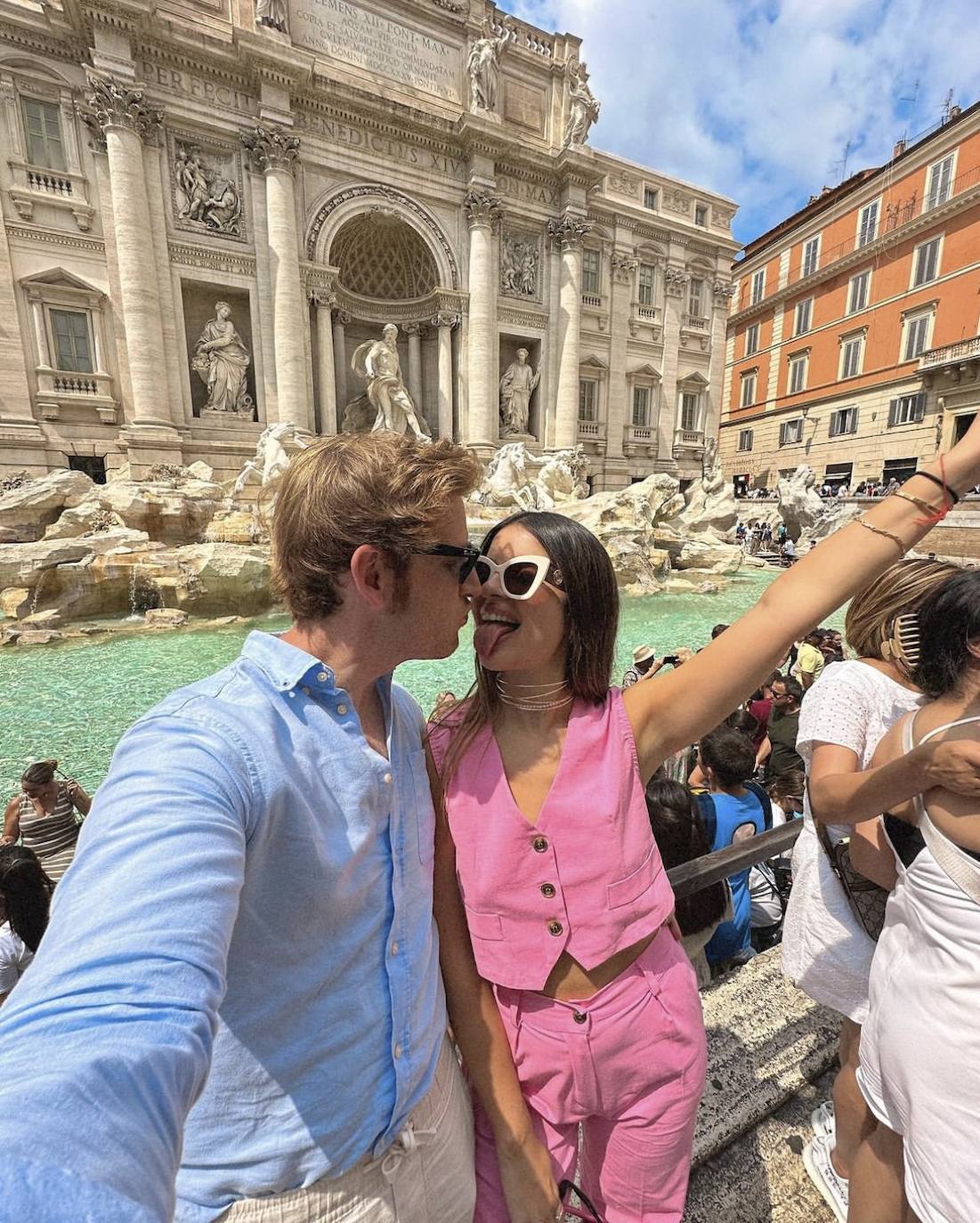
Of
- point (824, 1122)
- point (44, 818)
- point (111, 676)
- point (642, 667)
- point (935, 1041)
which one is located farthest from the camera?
point (111, 676)

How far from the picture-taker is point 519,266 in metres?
18.8

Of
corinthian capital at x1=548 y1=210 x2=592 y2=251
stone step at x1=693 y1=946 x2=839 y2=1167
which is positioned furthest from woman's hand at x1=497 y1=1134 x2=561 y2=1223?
corinthian capital at x1=548 y1=210 x2=592 y2=251

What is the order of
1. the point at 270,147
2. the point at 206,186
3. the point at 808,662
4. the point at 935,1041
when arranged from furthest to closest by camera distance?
the point at 206,186
the point at 270,147
the point at 808,662
the point at 935,1041

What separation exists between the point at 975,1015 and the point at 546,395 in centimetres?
2046

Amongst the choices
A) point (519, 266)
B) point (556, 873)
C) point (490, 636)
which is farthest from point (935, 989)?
point (519, 266)

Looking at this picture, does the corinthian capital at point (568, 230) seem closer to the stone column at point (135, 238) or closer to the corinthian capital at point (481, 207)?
the corinthian capital at point (481, 207)

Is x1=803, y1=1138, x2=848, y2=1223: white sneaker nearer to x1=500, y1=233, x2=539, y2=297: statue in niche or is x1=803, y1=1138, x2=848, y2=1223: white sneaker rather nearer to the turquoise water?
the turquoise water

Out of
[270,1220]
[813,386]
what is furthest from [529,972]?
[813,386]

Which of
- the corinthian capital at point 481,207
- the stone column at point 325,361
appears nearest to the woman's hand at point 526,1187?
the stone column at point 325,361

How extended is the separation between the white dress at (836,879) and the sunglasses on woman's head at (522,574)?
844 mm

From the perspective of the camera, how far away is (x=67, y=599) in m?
8.68

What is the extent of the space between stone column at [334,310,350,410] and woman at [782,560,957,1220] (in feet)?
59.1

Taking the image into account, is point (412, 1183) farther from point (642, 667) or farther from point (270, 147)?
point (270, 147)

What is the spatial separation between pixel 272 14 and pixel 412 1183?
69.9ft
